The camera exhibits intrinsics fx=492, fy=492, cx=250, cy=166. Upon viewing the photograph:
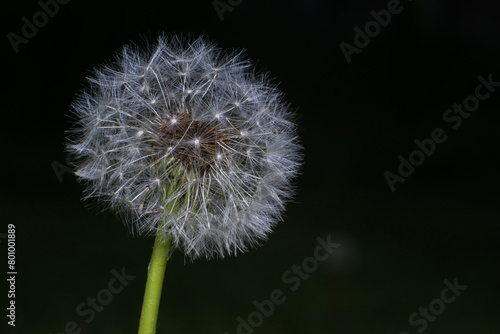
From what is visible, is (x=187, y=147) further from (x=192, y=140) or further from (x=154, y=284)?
(x=154, y=284)

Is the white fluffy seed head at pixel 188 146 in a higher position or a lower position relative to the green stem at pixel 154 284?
higher

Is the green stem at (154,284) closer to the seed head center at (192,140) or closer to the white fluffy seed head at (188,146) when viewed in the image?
the white fluffy seed head at (188,146)

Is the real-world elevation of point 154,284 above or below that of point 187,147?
below

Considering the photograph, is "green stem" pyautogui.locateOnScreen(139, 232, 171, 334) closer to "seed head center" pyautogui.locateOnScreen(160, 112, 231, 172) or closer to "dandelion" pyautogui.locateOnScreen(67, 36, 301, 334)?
"dandelion" pyautogui.locateOnScreen(67, 36, 301, 334)

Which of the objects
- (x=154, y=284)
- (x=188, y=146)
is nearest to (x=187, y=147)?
(x=188, y=146)

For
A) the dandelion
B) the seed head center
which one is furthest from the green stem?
the seed head center

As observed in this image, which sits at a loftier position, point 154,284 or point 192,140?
point 192,140

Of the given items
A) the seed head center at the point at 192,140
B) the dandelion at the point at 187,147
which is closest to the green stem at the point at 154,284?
the dandelion at the point at 187,147
